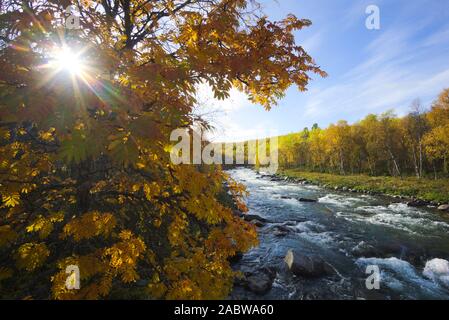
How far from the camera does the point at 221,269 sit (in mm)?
4512

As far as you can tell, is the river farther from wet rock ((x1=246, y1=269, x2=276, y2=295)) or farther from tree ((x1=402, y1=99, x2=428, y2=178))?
tree ((x1=402, y1=99, x2=428, y2=178))

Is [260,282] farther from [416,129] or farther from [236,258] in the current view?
[416,129]

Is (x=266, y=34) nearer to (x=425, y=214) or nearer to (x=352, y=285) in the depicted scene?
(x=352, y=285)

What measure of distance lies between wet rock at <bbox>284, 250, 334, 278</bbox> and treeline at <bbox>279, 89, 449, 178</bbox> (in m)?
36.1

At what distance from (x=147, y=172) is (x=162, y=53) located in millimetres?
2089

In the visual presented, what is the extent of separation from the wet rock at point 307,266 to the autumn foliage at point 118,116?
6768 millimetres

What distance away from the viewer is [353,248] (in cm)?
1320

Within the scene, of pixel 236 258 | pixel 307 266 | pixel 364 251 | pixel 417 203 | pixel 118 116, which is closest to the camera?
pixel 118 116

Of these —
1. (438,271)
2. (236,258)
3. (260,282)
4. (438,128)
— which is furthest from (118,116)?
(438,128)

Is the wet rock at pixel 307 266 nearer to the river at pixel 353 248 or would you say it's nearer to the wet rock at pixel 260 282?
the river at pixel 353 248

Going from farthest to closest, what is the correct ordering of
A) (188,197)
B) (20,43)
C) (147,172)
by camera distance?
(147,172), (188,197), (20,43)

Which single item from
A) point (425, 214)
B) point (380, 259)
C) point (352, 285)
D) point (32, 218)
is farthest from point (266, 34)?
point (425, 214)

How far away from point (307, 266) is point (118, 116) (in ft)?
33.2

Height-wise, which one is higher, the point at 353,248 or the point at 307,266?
the point at 307,266
